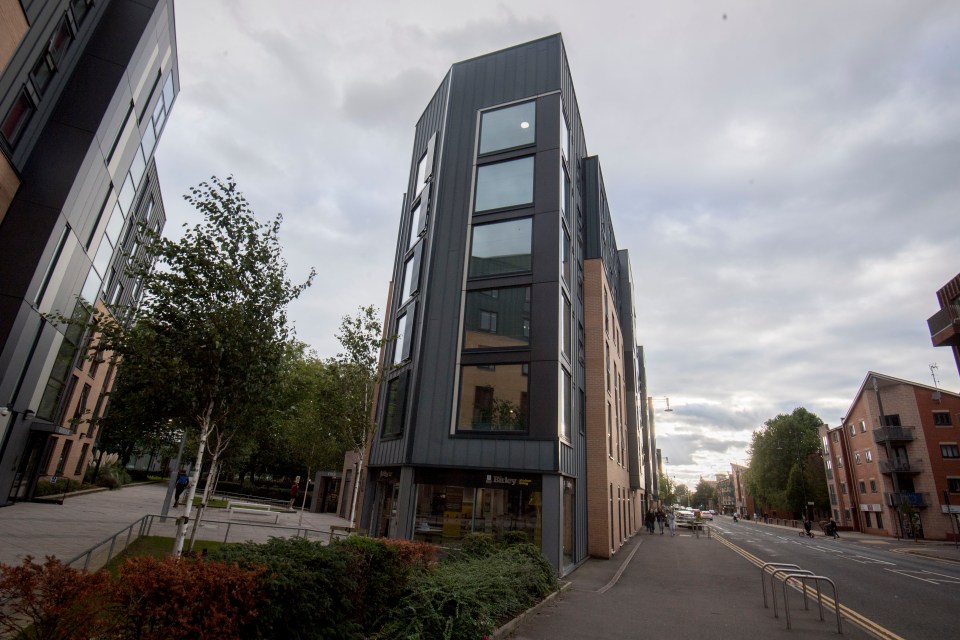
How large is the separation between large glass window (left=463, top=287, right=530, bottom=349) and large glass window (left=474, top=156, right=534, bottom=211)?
4.17 meters

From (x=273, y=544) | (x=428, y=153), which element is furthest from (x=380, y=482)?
(x=428, y=153)

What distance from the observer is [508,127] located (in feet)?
74.1

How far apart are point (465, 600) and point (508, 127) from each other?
20.2 m

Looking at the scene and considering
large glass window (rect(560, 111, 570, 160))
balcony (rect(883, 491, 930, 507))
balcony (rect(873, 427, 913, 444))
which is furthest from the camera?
balcony (rect(873, 427, 913, 444))

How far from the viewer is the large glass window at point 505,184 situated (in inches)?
827

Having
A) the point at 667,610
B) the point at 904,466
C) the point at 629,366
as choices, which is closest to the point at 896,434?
the point at 904,466

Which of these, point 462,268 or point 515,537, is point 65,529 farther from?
point 462,268

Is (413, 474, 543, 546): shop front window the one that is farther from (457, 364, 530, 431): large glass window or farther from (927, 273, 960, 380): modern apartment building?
(927, 273, 960, 380): modern apartment building

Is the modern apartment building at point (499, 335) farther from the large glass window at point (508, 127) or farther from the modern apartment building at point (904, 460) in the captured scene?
the modern apartment building at point (904, 460)

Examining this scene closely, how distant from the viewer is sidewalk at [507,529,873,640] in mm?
9725

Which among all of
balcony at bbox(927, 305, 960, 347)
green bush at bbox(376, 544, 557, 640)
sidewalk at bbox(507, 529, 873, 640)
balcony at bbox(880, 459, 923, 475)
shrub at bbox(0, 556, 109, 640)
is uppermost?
balcony at bbox(927, 305, 960, 347)

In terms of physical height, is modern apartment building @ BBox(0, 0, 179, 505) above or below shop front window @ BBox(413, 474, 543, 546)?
above

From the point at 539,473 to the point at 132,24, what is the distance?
2395cm

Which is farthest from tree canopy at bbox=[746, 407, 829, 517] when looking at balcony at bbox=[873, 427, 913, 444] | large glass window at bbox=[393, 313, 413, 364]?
large glass window at bbox=[393, 313, 413, 364]
